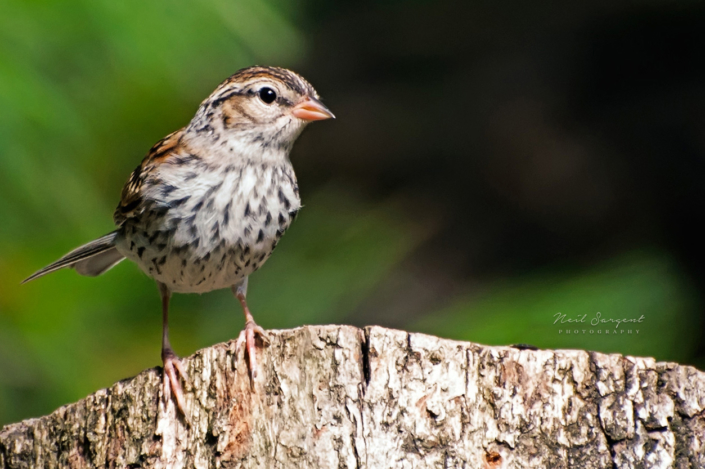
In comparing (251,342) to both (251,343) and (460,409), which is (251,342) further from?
(460,409)

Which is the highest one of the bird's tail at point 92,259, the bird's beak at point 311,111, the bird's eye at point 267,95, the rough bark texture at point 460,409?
the bird's eye at point 267,95

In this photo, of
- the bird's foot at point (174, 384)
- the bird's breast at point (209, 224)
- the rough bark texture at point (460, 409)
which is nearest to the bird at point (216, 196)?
the bird's breast at point (209, 224)

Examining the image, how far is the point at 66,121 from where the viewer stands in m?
3.39

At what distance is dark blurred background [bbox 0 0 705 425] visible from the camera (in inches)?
141

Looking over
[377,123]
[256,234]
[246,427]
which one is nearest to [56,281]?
[256,234]

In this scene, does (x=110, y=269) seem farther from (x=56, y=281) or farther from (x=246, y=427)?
(x=246, y=427)

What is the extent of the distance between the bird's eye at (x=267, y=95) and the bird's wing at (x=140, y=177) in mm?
438

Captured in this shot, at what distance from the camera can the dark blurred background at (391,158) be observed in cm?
357

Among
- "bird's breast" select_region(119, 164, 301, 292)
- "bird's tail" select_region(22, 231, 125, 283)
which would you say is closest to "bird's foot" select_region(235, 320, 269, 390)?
"bird's breast" select_region(119, 164, 301, 292)

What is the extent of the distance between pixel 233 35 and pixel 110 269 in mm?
1345

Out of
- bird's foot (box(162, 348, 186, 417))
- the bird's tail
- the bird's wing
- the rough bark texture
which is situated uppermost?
the bird's wing

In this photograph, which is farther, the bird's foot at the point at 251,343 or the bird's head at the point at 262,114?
the bird's head at the point at 262,114

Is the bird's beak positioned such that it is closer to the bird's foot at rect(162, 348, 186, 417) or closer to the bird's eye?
the bird's eye

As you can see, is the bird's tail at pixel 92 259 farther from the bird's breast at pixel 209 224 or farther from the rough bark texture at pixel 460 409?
the rough bark texture at pixel 460 409
